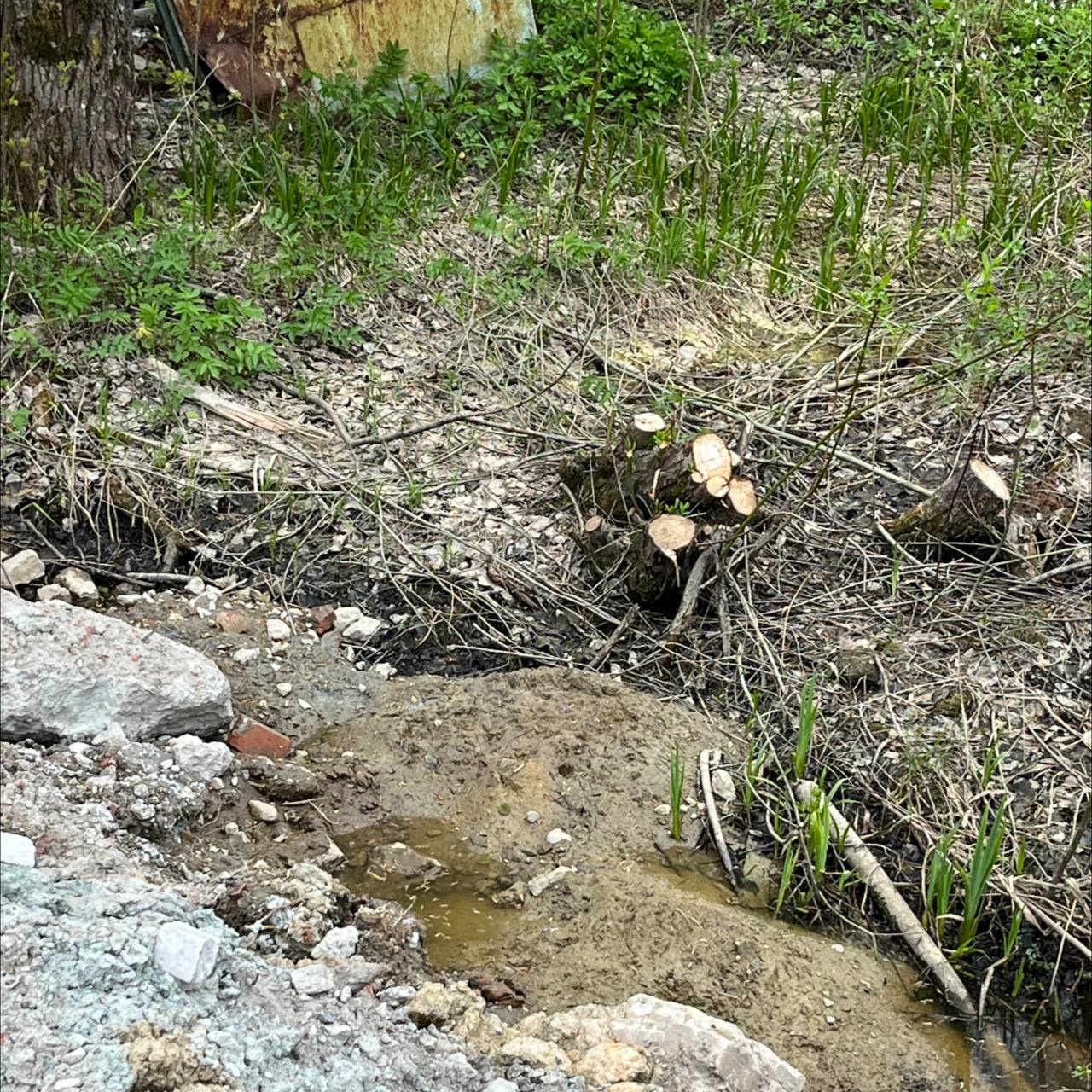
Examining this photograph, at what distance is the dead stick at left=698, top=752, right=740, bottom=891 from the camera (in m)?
3.10

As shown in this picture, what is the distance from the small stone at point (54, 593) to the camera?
3.46 metres

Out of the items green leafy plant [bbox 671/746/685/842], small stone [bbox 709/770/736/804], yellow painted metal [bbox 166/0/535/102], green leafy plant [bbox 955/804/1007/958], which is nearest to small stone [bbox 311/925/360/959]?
green leafy plant [bbox 671/746/685/842]

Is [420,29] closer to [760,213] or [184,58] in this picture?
[184,58]

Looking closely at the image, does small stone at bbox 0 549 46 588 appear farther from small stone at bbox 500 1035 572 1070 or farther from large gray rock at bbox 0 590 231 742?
small stone at bbox 500 1035 572 1070

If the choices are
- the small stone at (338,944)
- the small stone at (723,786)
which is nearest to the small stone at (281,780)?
the small stone at (338,944)

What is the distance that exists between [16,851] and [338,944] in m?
0.64

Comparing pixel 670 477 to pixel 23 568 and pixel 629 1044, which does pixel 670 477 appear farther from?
pixel 23 568

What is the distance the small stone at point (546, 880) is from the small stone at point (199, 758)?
776 mm

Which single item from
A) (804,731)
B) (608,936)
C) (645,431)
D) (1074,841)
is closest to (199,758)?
(608,936)

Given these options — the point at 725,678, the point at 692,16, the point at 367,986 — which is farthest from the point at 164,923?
the point at 692,16

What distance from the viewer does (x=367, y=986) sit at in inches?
96.4

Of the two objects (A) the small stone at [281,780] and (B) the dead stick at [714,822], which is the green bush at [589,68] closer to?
(B) the dead stick at [714,822]

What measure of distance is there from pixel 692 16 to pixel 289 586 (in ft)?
13.8

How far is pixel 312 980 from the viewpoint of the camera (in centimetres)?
236
